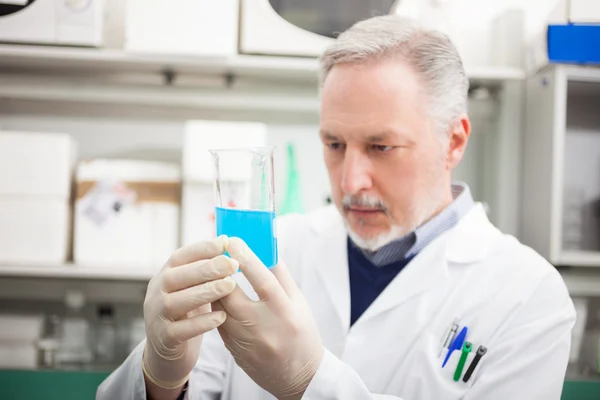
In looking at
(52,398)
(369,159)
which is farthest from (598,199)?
(52,398)

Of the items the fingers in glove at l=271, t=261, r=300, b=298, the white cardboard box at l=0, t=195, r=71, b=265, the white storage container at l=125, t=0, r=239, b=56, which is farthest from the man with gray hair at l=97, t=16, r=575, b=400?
the white cardboard box at l=0, t=195, r=71, b=265

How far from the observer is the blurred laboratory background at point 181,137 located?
5.32 feet

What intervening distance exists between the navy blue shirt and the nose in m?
0.24

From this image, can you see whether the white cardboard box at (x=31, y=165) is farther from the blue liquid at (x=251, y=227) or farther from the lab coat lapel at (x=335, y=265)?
the blue liquid at (x=251, y=227)

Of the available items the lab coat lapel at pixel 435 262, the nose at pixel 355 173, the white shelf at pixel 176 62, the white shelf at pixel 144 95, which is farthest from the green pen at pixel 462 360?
the white shelf at pixel 144 95

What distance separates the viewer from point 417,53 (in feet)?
3.85

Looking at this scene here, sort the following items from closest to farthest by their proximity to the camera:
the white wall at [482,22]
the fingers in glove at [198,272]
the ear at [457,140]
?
the fingers in glove at [198,272], the ear at [457,140], the white wall at [482,22]

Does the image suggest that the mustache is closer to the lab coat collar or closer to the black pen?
the lab coat collar

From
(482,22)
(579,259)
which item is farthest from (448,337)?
(482,22)

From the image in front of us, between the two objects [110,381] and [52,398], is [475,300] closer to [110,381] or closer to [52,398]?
[110,381]

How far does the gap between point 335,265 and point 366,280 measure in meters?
0.08

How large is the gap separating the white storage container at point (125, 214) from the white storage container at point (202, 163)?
56 mm

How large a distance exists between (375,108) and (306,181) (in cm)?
93

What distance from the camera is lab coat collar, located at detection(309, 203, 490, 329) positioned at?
47.4 inches
